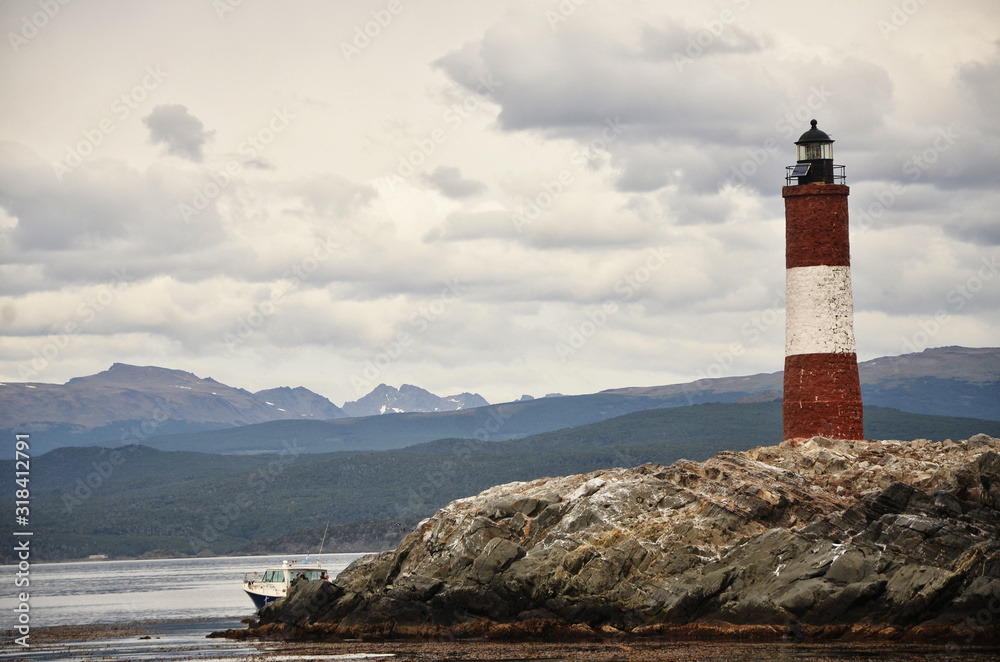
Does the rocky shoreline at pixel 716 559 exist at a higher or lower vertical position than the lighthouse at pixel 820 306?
lower

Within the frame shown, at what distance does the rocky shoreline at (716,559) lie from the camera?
48594 millimetres

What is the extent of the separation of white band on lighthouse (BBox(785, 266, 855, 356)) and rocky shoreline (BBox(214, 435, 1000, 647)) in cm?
473

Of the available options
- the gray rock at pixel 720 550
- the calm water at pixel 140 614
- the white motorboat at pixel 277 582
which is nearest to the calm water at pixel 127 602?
the calm water at pixel 140 614

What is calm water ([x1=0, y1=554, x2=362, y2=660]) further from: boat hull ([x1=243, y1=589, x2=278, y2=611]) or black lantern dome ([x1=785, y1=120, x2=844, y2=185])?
black lantern dome ([x1=785, y1=120, x2=844, y2=185])

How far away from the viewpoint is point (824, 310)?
2386 inches

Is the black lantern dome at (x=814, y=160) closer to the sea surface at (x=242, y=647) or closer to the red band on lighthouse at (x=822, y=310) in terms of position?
the red band on lighthouse at (x=822, y=310)

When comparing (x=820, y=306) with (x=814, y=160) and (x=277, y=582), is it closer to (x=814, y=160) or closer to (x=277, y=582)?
(x=814, y=160)

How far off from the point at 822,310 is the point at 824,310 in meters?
0.09

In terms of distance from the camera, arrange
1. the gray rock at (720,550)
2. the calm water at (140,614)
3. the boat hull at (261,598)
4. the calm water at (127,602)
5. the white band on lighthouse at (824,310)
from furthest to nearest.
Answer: the calm water at (127,602) < the boat hull at (261,598) < the white band on lighthouse at (824,310) < the calm water at (140,614) < the gray rock at (720,550)

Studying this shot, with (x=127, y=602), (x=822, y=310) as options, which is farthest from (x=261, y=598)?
(x=127, y=602)

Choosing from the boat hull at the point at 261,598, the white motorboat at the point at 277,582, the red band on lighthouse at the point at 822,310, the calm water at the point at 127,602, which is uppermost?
the red band on lighthouse at the point at 822,310

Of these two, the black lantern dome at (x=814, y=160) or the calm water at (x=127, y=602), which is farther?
the calm water at (x=127, y=602)

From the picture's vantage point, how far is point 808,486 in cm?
5691

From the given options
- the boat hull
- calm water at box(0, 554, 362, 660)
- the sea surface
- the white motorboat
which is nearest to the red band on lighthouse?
the sea surface
